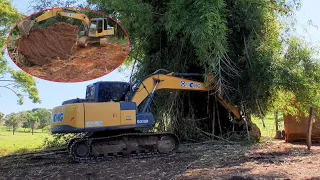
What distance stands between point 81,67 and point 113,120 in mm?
1891

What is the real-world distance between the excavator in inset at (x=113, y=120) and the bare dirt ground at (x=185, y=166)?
1.47ft

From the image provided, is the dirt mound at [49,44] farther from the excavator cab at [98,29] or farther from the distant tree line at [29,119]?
the distant tree line at [29,119]

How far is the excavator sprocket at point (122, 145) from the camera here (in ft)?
27.4

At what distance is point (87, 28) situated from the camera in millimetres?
7797

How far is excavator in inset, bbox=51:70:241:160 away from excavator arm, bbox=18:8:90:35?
1832 millimetres

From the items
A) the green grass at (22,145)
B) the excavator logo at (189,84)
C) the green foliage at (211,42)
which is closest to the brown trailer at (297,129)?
the green foliage at (211,42)

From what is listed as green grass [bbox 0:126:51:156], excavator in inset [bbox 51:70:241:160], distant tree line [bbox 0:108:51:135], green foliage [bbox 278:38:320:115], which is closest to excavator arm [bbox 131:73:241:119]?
excavator in inset [bbox 51:70:241:160]

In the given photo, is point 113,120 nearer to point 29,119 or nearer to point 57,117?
point 57,117

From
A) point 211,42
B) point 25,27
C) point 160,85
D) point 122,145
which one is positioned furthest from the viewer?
point 160,85

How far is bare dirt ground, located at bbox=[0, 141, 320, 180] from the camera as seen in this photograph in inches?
230

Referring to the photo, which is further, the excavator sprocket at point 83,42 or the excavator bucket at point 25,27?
the excavator bucket at point 25,27

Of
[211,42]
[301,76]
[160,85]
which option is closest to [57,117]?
[160,85]

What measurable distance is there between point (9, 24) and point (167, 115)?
25.4 feet

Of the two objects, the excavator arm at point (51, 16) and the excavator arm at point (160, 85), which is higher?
the excavator arm at point (51, 16)
